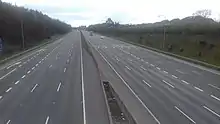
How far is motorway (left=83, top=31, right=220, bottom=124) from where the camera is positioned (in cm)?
2072

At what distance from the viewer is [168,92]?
28250 mm

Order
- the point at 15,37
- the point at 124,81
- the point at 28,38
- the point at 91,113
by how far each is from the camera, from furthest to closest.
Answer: the point at 28,38 < the point at 15,37 < the point at 124,81 < the point at 91,113

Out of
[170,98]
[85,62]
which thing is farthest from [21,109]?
[85,62]

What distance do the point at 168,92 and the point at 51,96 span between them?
357 inches

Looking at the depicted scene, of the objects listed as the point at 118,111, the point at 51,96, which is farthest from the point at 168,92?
the point at 51,96

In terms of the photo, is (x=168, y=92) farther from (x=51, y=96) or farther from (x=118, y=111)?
(x=51, y=96)

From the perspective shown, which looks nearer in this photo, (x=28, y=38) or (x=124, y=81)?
(x=124, y=81)

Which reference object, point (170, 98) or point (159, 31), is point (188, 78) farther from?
point (159, 31)

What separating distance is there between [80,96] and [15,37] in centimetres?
5667

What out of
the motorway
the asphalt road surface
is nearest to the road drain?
the asphalt road surface

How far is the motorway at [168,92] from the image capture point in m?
20.7

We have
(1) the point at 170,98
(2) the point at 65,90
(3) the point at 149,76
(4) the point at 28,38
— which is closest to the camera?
(1) the point at 170,98

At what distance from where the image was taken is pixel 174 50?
232 ft

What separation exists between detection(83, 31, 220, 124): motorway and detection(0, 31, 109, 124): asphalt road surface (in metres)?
1.99
